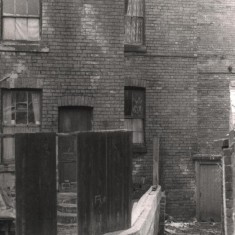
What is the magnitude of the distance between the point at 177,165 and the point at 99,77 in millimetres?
4308

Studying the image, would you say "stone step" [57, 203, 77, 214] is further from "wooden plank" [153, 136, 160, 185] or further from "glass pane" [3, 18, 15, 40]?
"wooden plank" [153, 136, 160, 185]

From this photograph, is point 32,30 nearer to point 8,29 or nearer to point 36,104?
point 8,29

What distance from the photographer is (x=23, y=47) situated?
33.2ft

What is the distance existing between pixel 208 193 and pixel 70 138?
5.31 metres

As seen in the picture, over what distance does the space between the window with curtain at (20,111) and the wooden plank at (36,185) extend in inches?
224

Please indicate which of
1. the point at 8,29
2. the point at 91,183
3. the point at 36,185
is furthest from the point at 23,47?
the point at 36,185

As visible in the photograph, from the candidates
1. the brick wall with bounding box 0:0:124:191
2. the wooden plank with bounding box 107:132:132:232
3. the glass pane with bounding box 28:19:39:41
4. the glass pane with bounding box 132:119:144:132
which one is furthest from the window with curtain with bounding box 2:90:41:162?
the wooden plank with bounding box 107:132:132:232

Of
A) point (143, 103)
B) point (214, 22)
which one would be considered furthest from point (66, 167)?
point (214, 22)

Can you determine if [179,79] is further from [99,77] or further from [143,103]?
[99,77]

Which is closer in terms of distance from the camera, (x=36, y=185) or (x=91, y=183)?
(x=36, y=185)

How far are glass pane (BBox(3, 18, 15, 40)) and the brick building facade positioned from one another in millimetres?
23

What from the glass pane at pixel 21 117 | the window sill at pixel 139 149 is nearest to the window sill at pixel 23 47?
the glass pane at pixel 21 117

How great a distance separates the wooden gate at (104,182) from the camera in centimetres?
480

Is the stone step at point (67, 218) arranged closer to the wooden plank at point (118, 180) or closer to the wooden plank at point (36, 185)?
the wooden plank at point (118, 180)
